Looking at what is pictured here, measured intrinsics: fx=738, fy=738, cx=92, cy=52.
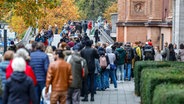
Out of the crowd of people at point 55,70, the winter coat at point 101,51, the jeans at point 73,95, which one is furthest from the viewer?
the winter coat at point 101,51

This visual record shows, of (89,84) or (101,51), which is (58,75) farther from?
(101,51)

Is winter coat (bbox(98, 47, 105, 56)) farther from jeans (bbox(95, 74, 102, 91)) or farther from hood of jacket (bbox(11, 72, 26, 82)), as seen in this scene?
hood of jacket (bbox(11, 72, 26, 82))

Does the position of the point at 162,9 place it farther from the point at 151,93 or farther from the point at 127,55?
the point at 151,93

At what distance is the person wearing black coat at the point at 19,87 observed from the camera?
12.7 metres

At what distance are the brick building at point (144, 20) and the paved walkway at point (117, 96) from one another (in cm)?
1436

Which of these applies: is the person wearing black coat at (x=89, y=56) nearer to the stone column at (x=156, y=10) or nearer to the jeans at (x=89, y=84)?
the jeans at (x=89, y=84)

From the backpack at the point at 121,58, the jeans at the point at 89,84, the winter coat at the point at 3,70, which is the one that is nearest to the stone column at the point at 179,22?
the backpack at the point at 121,58

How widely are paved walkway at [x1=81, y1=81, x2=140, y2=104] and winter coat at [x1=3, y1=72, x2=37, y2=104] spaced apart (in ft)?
29.0

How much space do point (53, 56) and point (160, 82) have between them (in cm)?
422

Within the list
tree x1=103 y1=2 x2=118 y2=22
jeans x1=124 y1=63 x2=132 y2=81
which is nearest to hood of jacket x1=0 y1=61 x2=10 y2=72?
jeans x1=124 y1=63 x2=132 y2=81

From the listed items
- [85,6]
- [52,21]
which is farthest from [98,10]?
[52,21]

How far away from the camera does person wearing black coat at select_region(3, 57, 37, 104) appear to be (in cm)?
1273

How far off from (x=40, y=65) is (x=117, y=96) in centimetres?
732

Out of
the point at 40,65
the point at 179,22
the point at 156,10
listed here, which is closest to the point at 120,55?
the point at 179,22
